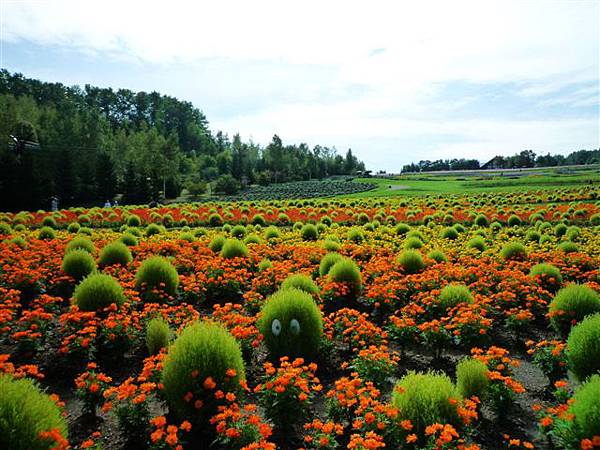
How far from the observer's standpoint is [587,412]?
12.2 feet

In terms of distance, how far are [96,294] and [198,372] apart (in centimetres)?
368

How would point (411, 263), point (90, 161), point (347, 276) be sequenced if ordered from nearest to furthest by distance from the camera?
point (347, 276) < point (411, 263) < point (90, 161)

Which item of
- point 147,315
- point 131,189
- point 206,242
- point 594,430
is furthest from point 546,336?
point 131,189

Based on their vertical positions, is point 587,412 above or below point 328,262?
below

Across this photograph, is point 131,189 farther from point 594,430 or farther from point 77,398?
point 594,430

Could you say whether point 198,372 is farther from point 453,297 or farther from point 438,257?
point 438,257

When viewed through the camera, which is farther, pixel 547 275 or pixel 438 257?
pixel 438 257

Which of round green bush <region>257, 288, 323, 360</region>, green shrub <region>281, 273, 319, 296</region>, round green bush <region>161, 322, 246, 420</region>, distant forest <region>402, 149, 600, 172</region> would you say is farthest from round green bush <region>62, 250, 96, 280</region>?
distant forest <region>402, 149, 600, 172</region>

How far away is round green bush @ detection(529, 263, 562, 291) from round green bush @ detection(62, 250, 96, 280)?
32.9ft

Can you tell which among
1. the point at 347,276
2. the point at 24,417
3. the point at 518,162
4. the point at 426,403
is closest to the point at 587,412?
the point at 426,403

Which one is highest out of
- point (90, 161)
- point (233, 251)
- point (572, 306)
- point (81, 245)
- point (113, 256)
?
point (90, 161)

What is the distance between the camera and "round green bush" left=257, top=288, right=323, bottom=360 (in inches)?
243

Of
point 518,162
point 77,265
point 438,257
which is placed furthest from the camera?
point 518,162

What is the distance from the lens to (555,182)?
185 ft
